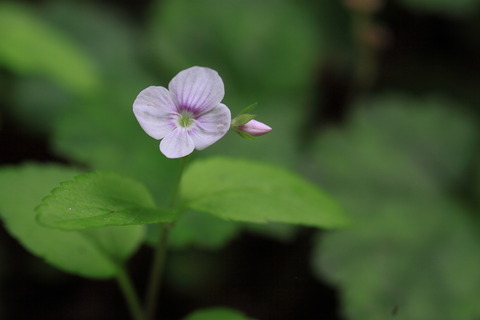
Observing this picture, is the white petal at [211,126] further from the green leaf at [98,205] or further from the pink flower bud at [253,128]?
the green leaf at [98,205]

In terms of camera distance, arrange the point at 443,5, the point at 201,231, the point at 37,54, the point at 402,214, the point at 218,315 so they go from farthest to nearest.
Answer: the point at 443,5, the point at 37,54, the point at 402,214, the point at 201,231, the point at 218,315

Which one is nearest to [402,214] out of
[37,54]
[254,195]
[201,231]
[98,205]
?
[201,231]

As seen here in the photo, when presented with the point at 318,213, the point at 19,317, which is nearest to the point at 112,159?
the point at 19,317

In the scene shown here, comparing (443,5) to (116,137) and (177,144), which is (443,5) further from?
(177,144)

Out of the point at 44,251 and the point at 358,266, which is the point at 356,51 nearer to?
the point at 358,266

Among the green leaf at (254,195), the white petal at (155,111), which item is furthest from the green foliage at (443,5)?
the white petal at (155,111)

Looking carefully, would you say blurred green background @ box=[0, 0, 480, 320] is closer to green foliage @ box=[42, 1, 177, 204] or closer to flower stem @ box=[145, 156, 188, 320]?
green foliage @ box=[42, 1, 177, 204]
